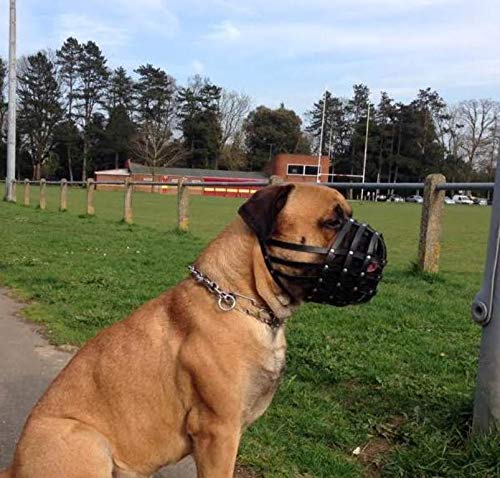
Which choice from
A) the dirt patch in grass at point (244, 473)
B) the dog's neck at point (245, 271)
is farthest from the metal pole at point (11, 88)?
the dog's neck at point (245, 271)

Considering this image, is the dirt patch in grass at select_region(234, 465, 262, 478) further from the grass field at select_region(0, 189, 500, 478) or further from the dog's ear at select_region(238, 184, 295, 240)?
the dog's ear at select_region(238, 184, 295, 240)

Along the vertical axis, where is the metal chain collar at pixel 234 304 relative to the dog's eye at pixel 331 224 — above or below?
below

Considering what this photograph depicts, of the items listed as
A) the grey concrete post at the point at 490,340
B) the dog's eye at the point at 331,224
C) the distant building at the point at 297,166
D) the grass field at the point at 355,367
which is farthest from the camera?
the distant building at the point at 297,166

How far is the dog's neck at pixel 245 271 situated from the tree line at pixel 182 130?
81.5 metres

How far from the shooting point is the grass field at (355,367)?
10.6 ft

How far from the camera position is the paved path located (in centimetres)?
348

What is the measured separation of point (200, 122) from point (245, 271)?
309 ft

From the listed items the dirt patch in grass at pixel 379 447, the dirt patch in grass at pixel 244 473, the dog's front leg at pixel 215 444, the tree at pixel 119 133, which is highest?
the tree at pixel 119 133

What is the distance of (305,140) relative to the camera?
113 metres

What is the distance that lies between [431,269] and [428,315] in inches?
94.5

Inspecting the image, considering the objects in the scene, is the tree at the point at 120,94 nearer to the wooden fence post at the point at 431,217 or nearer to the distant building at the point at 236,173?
the distant building at the point at 236,173

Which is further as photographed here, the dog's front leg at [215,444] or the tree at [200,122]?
the tree at [200,122]

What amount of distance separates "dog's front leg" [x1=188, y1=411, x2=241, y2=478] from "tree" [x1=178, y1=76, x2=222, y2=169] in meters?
93.7

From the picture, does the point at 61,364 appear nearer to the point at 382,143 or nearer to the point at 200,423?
the point at 200,423
